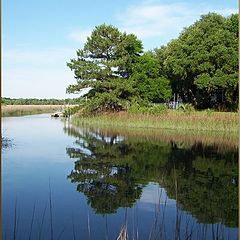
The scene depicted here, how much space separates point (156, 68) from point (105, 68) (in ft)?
17.7

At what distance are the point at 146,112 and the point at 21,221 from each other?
60.6ft

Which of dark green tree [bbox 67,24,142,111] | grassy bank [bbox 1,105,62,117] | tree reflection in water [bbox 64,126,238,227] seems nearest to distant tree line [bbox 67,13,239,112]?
dark green tree [bbox 67,24,142,111]

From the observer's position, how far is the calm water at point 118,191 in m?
5.23

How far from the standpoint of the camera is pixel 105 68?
2592 cm

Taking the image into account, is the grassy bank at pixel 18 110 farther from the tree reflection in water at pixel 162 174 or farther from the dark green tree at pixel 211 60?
the tree reflection in water at pixel 162 174

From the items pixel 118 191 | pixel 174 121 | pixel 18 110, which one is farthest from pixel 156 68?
pixel 118 191

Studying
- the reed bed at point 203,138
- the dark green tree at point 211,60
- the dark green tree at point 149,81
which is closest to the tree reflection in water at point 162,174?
the reed bed at point 203,138

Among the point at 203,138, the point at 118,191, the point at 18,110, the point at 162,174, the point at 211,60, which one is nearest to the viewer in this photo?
the point at 118,191

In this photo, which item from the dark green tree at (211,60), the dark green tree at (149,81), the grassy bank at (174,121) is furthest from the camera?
the dark green tree at (149,81)

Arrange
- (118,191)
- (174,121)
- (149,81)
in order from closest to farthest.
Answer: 1. (118,191)
2. (174,121)
3. (149,81)

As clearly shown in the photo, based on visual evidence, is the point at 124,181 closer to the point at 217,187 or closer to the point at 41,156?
the point at 217,187

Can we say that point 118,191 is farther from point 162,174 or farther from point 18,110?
point 18,110

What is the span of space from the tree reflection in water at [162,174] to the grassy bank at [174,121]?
513cm

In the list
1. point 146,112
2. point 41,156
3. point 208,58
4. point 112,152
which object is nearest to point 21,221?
point 41,156
